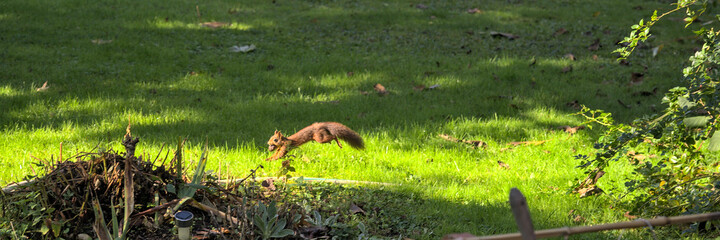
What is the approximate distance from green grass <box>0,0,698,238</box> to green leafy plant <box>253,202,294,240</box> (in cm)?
105

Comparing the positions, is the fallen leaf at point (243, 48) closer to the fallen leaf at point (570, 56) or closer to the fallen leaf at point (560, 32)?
the fallen leaf at point (570, 56)

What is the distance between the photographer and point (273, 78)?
7.20 metres

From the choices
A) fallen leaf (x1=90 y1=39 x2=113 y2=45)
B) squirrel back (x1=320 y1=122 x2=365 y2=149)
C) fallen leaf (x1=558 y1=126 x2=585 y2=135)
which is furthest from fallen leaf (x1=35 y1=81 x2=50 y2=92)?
fallen leaf (x1=558 y1=126 x2=585 y2=135)

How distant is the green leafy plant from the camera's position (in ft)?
Answer: 9.73

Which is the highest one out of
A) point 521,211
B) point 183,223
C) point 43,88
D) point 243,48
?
point 521,211

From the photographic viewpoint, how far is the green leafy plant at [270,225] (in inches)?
117

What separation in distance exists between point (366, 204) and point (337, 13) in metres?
6.95

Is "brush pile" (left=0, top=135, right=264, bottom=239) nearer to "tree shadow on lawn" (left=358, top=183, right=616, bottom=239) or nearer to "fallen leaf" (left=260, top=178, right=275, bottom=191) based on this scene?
"fallen leaf" (left=260, top=178, right=275, bottom=191)

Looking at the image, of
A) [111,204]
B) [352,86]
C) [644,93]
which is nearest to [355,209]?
[111,204]

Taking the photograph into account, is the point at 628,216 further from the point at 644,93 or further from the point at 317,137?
the point at 644,93

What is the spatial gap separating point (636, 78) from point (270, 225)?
5855 mm

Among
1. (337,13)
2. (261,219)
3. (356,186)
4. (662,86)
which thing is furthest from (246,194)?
(337,13)

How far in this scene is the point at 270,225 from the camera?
297cm

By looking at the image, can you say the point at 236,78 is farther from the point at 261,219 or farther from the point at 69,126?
the point at 261,219
